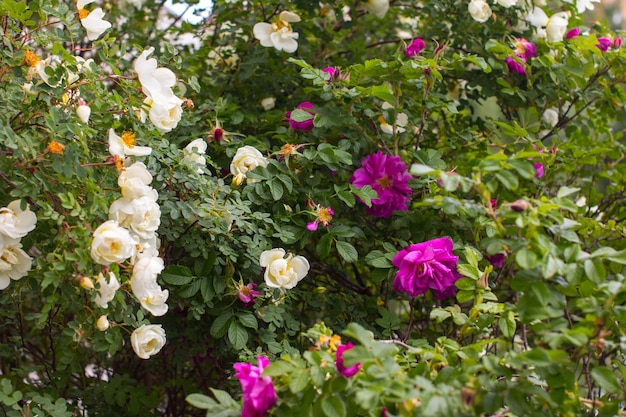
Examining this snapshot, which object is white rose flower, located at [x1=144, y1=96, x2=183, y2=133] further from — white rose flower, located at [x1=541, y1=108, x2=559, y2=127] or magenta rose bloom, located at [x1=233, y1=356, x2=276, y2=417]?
white rose flower, located at [x1=541, y1=108, x2=559, y2=127]

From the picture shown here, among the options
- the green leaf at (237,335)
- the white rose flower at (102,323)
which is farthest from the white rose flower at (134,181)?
the green leaf at (237,335)

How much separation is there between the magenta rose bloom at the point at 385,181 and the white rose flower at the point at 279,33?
366 millimetres

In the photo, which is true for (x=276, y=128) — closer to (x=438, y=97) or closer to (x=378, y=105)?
(x=378, y=105)

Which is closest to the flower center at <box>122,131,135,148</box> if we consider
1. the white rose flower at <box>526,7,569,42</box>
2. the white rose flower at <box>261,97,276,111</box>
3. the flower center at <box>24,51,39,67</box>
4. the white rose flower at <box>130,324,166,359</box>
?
the flower center at <box>24,51,39,67</box>

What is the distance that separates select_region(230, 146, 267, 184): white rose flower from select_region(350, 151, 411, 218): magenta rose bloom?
0.23m

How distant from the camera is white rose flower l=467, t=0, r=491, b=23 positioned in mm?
1652

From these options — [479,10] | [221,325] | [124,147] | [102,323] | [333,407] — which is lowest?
[221,325]

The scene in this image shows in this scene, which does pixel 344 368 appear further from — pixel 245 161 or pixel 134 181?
pixel 245 161

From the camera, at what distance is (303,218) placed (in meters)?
1.46

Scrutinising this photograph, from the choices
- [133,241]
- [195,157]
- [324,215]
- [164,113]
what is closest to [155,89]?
[164,113]

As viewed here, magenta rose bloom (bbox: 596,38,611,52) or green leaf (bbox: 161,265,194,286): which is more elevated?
magenta rose bloom (bbox: 596,38,611,52)

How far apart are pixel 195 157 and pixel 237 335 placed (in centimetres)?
36

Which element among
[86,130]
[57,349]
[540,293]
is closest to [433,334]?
[540,293]

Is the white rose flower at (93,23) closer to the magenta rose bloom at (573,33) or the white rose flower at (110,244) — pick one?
the white rose flower at (110,244)
